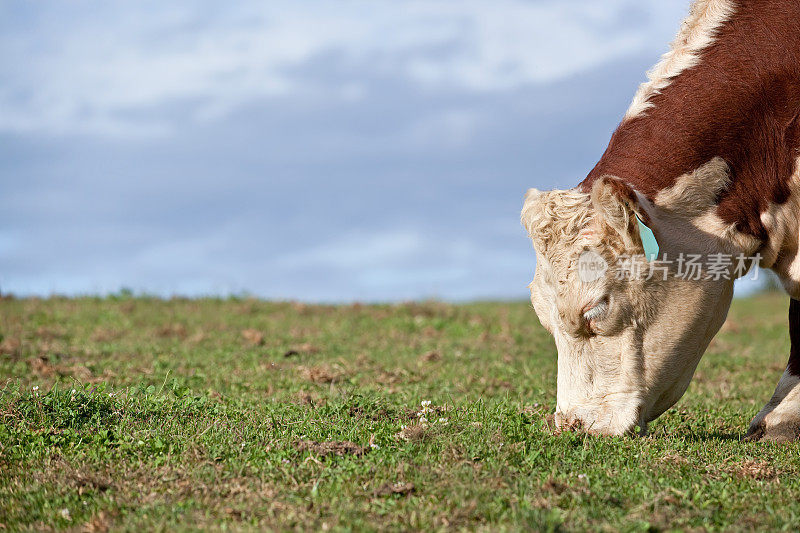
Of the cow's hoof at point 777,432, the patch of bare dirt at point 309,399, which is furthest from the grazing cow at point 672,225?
the patch of bare dirt at point 309,399

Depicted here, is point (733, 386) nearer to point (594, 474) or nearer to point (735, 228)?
point (735, 228)

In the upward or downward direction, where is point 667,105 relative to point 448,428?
upward

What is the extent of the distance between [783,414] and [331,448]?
3646 millimetres

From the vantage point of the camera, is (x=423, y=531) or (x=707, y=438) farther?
(x=707, y=438)

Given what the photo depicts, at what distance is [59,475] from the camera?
4.71m

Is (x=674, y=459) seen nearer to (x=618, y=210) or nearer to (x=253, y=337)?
(x=618, y=210)

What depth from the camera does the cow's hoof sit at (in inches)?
239

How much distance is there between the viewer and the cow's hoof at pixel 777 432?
6.08 metres

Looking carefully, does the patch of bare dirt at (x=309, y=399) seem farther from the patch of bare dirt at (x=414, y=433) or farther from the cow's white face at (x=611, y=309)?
the cow's white face at (x=611, y=309)

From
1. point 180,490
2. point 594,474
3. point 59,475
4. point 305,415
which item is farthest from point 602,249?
point 59,475

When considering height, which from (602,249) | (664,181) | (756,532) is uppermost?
(664,181)

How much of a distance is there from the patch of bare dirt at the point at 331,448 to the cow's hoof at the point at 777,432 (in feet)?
10.3

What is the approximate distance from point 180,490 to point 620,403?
3046mm

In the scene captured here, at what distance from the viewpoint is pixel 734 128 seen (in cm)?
571
